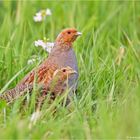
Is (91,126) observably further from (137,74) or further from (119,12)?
(119,12)

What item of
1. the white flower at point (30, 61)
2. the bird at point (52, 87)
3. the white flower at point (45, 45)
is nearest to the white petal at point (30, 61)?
the white flower at point (30, 61)

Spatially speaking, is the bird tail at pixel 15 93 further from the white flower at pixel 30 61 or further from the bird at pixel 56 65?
the white flower at pixel 30 61

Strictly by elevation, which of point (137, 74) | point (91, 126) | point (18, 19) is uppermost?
point (18, 19)

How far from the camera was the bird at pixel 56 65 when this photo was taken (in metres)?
5.59

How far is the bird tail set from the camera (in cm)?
531

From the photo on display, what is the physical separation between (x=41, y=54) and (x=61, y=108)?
177 centimetres

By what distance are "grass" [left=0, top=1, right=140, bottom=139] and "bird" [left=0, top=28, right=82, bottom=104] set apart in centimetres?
11

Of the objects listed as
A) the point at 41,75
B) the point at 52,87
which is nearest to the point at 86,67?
the point at 41,75

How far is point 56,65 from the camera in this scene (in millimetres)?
5855

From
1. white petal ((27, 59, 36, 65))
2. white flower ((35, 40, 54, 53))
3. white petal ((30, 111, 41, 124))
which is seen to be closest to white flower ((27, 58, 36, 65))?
white petal ((27, 59, 36, 65))

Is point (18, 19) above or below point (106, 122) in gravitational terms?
above

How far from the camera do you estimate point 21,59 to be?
20.5 ft

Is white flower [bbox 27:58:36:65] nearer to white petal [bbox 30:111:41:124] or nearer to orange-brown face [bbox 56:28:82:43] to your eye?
orange-brown face [bbox 56:28:82:43]

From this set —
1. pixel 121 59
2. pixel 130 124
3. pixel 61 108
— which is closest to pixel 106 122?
pixel 130 124
